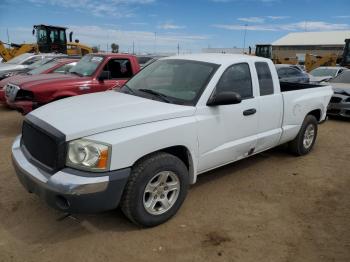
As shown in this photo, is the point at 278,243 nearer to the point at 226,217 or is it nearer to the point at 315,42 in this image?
the point at 226,217

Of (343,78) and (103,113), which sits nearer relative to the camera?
(103,113)

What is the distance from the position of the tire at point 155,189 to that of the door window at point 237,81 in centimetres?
117

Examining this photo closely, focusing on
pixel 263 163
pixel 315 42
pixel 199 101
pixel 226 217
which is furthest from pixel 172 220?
pixel 315 42

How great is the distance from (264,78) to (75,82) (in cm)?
435

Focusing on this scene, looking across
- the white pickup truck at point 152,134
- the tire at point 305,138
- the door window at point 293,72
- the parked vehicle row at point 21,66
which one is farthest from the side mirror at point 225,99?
the door window at point 293,72

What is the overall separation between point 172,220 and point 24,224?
62.1 inches

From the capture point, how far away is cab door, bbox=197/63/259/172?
13.3 feet

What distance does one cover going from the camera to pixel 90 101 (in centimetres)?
421

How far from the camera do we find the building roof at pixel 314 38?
72.1 meters

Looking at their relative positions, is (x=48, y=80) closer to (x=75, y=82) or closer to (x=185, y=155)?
(x=75, y=82)

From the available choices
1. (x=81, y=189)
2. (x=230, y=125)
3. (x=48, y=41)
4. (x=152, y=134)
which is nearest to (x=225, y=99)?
(x=230, y=125)

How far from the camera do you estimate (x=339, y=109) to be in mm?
9828

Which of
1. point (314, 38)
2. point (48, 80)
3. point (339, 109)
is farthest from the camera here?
point (314, 38)

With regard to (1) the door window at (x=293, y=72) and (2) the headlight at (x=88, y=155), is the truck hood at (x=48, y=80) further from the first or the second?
(1) the door window at (x=293, y=72)
